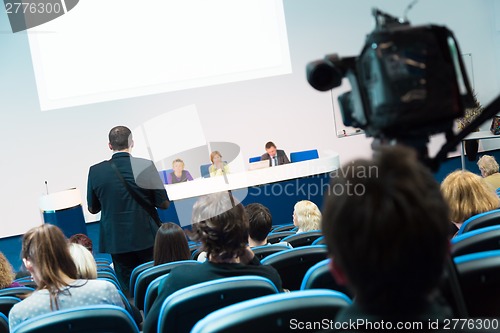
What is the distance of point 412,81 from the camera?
0.94 m

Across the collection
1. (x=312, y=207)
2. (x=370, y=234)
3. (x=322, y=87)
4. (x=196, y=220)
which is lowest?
(x=312, y=207)

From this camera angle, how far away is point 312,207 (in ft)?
11.3

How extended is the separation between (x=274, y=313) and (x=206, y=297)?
37 cm

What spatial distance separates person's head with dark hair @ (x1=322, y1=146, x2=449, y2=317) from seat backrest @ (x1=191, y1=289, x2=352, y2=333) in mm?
382

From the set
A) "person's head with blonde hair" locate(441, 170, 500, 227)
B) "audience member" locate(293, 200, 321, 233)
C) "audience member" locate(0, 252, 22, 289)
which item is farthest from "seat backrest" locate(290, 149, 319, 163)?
"audience member" locate(0, 252, 22, 289)

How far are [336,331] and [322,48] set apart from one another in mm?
8962

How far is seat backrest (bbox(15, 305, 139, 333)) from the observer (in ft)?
4.67

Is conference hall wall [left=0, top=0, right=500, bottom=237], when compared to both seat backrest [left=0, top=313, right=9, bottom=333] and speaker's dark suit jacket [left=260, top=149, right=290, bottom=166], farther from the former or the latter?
seat backrest [left=0, top=313, right=9, bottom=333]

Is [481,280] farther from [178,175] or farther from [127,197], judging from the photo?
[178,175]

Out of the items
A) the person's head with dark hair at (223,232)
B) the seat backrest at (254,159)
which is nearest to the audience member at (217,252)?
the person's head with dark hair at (223,232)

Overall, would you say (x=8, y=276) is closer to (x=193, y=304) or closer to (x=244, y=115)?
(x=193, y=304)

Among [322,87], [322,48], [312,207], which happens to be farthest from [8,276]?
[322,48]

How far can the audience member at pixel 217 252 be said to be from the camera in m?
1.74

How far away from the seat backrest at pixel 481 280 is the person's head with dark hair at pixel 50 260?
1421 mm
